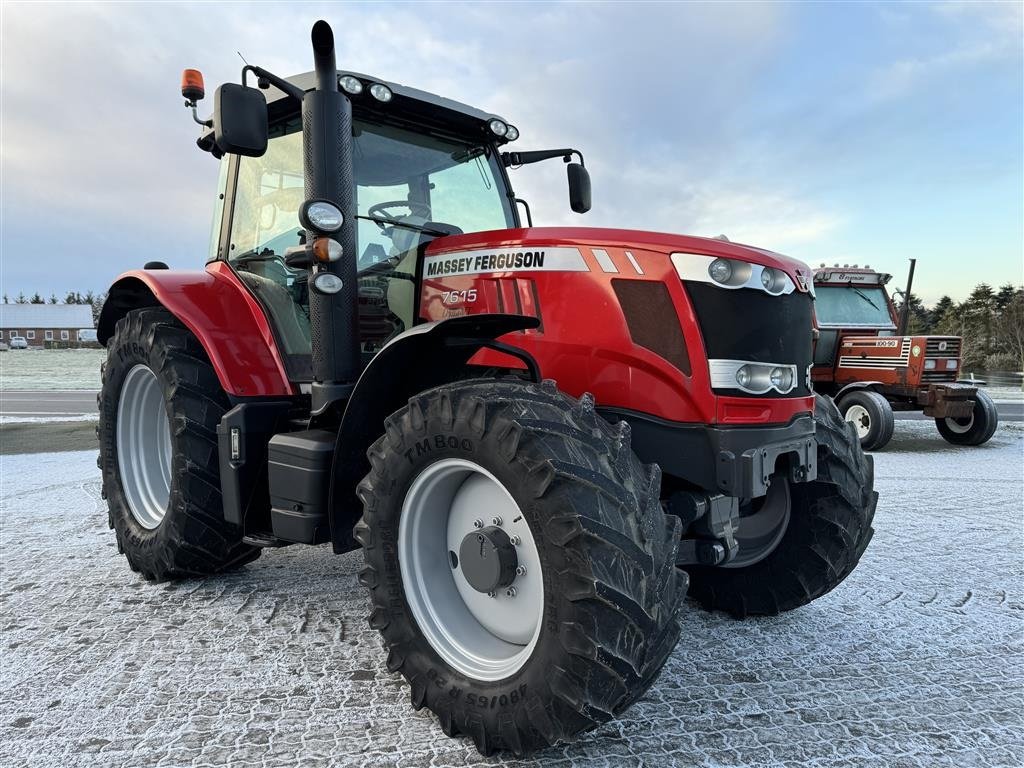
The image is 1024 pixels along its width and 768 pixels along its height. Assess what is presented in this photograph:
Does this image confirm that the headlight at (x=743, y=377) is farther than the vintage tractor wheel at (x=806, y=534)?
No

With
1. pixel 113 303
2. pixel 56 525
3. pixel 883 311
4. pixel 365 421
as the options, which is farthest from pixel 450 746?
pixel 883 311

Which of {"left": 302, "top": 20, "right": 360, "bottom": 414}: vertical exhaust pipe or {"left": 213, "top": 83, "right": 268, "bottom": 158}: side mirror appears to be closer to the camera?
{"left": 213, "top": 83, "right": 268, "bottom": 158}: side mirror

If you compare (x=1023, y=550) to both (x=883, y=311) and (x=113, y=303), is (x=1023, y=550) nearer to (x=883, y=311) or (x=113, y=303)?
(x=113, y=303)

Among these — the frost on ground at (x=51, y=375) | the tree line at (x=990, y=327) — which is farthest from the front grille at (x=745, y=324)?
the tree line at (x=990, y=327)

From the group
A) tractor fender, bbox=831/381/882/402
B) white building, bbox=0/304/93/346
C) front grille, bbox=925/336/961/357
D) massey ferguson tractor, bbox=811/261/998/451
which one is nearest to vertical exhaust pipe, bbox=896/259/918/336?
massey ferguson tractor, bbox=811/261/998/451

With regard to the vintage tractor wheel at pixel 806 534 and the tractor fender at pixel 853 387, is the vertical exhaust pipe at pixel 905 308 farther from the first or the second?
the vintage tractor wheel at pixel 806 534

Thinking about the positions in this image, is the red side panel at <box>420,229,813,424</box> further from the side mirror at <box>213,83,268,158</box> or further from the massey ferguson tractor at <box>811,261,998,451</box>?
the massey ferguson tractor at <box>811,261,998,451</box>

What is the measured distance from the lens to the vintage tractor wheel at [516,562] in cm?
179

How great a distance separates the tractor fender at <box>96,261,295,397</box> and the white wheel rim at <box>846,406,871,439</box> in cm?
770

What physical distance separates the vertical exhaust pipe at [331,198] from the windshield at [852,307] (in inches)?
351

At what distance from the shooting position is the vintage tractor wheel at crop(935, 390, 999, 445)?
8.97m

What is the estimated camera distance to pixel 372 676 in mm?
2480

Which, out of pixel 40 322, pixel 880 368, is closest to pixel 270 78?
pixel 880 368

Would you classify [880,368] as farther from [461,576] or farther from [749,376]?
[461,576]
